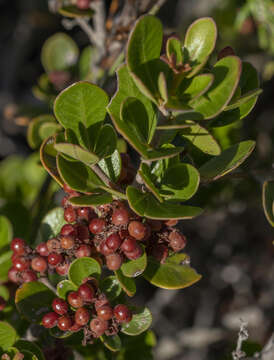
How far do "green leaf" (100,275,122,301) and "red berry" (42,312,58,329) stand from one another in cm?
15

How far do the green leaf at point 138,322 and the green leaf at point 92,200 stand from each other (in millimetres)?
363

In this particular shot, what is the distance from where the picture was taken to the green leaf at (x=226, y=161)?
1.12 metres

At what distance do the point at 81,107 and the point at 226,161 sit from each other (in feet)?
1.31

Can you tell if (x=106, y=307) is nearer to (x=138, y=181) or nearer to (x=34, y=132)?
(x=138, y=181)

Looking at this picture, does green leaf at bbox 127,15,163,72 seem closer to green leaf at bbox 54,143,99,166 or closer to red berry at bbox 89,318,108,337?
green leaf at bbox 54,143,99,166

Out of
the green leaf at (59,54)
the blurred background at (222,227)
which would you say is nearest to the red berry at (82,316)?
the blurred background at (222,227)

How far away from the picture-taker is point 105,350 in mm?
1520

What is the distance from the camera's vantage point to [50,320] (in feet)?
3.95

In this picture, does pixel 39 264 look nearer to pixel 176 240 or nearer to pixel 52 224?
pixel 52 224

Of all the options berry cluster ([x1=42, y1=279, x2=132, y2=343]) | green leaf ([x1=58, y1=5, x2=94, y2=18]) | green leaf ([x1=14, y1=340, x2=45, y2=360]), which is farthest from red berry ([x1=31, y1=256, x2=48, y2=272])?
green leaf ([x1=58, y1=5, x2=94, y2=18])

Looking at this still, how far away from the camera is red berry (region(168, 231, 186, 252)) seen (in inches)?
47.7

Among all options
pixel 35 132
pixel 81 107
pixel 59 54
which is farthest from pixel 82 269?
pixel 59 54

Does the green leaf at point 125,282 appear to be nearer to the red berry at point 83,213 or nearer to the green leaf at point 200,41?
the red berry at point 83,213

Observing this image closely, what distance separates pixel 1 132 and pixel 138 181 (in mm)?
2601
